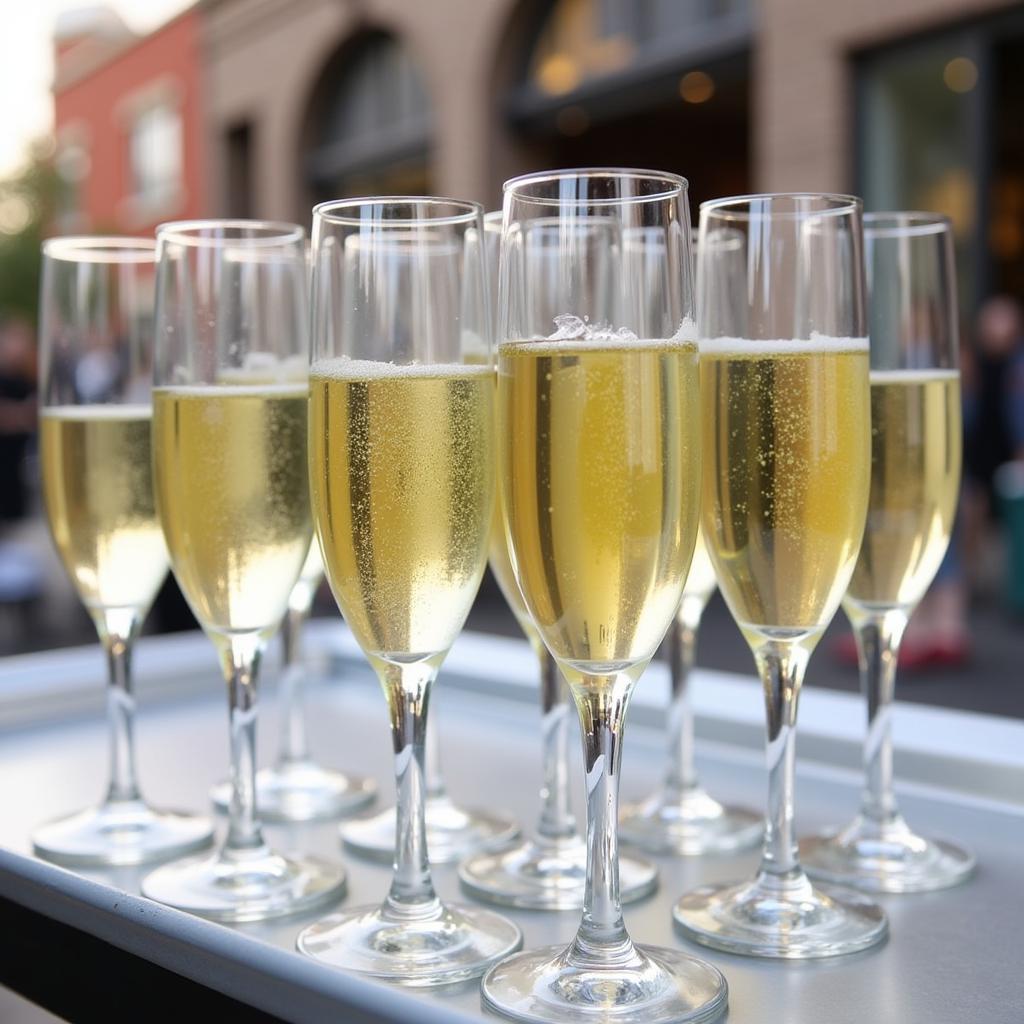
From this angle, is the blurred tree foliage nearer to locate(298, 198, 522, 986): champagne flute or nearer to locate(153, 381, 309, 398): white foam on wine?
locate(153, 381, 309, 398): white foam on wine

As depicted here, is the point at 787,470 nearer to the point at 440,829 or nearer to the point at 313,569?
the point at 440,829

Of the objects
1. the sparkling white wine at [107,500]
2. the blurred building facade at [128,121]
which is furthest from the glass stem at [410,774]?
the blurred building facade at [128,121]

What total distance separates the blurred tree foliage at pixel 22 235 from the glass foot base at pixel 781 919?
2629 cm

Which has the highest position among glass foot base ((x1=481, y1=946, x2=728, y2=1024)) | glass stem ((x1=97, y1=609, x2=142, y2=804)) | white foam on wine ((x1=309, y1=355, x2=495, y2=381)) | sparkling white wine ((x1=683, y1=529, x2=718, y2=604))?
white foam on wine ((x1=309, y1=355, x2=495, y2=381))

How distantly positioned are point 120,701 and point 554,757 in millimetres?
433

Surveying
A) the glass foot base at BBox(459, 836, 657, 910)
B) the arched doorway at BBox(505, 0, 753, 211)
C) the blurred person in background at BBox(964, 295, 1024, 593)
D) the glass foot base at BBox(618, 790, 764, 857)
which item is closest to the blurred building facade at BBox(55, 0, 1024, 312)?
the arched doorway at BBox(505, 0, 753, 211)

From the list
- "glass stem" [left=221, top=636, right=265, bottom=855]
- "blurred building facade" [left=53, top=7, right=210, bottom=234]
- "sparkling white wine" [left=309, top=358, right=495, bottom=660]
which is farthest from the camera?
"blurred building facade" [left=53, top=7, right=210, bottom=234]

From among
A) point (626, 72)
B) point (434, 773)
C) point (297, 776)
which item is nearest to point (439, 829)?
point (434, 773)

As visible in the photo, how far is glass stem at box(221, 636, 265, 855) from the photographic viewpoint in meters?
1.10

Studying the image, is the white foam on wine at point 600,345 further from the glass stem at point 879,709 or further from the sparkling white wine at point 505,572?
the glass stem at point 879,709

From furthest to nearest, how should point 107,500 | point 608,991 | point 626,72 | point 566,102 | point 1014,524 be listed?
point 566,102 < point 626,72 < point 1014,524 < point 107,500 < point 608,991

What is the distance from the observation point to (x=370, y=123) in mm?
13617

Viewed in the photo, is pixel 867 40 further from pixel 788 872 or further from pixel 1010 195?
pixel 788 872

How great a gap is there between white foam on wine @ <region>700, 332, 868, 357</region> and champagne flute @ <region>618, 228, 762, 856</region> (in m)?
0.17
